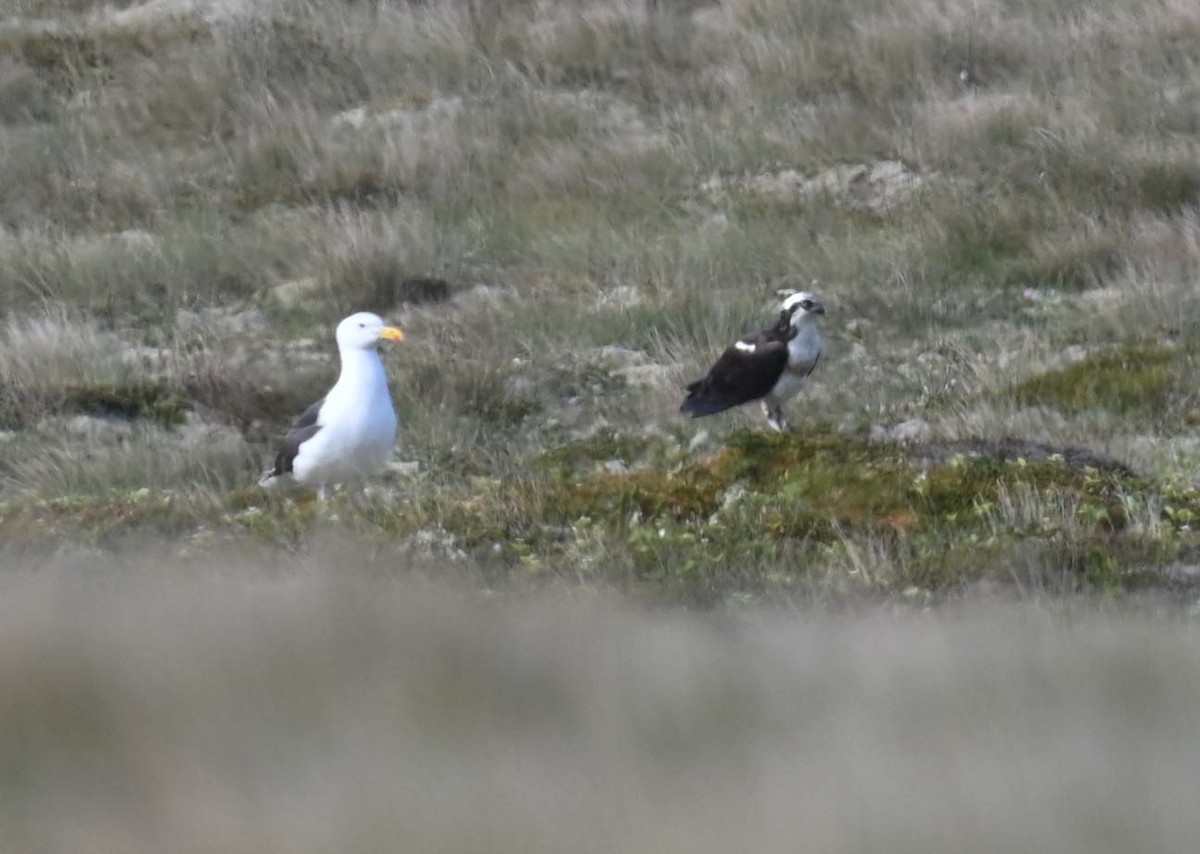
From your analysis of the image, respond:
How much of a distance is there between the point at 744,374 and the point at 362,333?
6.62 ft

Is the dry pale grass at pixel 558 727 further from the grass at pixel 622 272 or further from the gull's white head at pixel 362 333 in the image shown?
the gull's white head at pixel 362 333

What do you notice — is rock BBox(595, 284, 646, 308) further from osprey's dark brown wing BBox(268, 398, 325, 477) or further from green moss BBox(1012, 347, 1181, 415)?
osprey's dark brown wing BBox(268, 398, 325, 477)

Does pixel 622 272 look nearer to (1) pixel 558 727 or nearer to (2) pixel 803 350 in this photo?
(2) pixel 803 350

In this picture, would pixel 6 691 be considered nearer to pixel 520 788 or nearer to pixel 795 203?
→ pixel 520 788

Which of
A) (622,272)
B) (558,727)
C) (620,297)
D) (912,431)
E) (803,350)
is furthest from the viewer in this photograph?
(622,272)

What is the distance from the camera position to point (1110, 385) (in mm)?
9688

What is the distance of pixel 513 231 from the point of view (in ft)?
48.0

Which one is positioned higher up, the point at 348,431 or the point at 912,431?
the point at 348,431

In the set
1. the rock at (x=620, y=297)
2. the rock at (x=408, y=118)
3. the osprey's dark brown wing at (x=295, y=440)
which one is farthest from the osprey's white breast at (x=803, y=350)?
the rock at (x=408, y=118)

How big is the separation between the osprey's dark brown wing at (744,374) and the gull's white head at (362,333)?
1772mm

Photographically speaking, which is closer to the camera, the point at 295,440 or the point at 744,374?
the point at 295,440

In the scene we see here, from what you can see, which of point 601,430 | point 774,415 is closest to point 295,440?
point 601,430

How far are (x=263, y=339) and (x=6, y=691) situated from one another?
856cm

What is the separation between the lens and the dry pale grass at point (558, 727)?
3.42m
